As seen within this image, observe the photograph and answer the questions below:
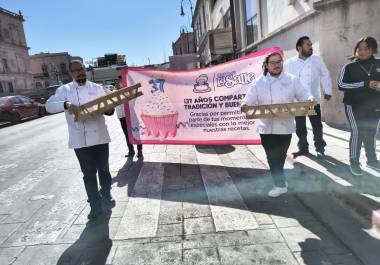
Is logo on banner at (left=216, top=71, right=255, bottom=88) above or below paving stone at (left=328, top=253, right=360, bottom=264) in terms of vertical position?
above

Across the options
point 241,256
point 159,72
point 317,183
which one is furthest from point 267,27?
point 241,256

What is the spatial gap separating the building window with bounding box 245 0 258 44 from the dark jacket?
40.1 feet

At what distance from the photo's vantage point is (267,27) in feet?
44.3

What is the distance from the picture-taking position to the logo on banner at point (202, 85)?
625 cm

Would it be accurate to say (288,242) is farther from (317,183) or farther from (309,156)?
(309,156)

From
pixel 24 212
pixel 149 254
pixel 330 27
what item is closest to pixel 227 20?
pixel 330 27

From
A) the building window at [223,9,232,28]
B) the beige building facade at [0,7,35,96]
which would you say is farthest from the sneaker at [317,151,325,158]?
the beige building facade at [0,7,35,96]

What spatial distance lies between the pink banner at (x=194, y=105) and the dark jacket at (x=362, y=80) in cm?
168

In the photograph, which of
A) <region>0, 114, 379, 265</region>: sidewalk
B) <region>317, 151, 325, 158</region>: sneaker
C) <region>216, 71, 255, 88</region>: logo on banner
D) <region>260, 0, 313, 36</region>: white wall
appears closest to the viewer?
<region>0, 114, 379, 265</region>: sidewalk

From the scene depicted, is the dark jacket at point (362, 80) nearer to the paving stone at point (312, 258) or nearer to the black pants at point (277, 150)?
the black pants at point (277, 150)

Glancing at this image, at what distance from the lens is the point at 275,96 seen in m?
4.01

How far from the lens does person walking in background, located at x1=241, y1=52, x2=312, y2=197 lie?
3957 millimetres

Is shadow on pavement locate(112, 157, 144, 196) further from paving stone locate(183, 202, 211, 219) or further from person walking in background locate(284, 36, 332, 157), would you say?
person walking in background locate(284, 36, 332, 157)

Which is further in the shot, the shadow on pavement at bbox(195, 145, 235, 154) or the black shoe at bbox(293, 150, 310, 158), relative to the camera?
the shadow on pavement at bbox(195, 145, 235, 154)
